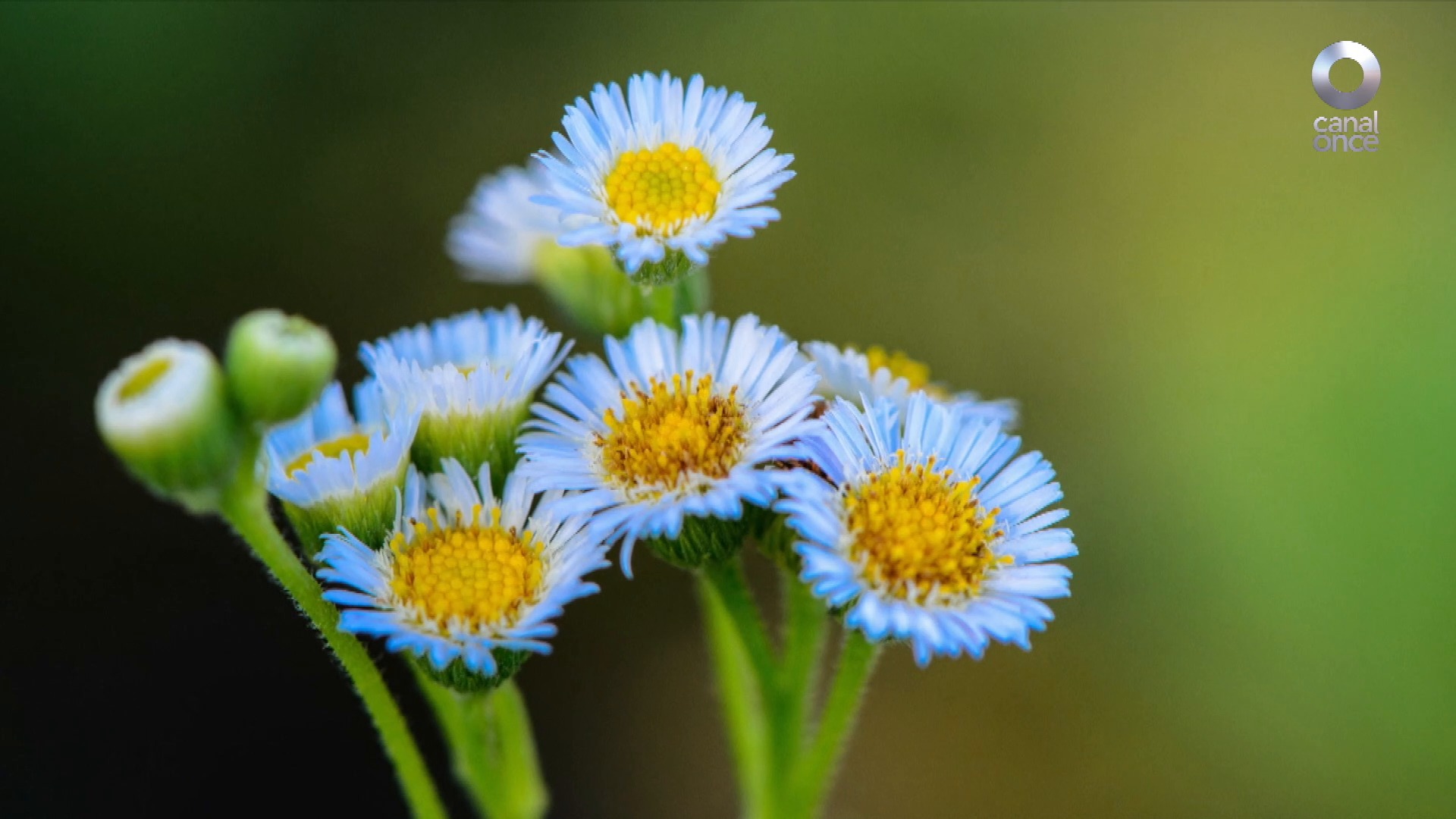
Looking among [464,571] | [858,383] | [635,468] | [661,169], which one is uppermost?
[661,169]

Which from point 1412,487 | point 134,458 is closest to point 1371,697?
point 1412,487

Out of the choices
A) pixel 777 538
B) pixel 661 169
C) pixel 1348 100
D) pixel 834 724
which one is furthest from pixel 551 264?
pixel 1348 100

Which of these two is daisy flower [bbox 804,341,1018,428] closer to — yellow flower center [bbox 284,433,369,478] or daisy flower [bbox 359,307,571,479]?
daisy flower [bbox 359,307,571,479]

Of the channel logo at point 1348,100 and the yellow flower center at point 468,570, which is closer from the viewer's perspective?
the yellow flower center at point 468,570

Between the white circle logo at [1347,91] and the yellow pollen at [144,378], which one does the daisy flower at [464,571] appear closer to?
the yellow pollen at [144,378]

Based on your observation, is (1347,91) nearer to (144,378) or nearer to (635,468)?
(635,468)

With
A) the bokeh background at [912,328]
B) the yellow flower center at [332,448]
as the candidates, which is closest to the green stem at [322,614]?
the yellow flower center at [332,448]

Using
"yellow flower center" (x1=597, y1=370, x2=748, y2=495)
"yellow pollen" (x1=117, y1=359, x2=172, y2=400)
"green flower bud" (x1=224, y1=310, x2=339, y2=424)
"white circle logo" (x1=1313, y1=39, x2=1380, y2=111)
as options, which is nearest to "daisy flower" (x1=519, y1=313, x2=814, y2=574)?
"yellow flower center" (x1=597, y1=370, x2=748, y2=495)
